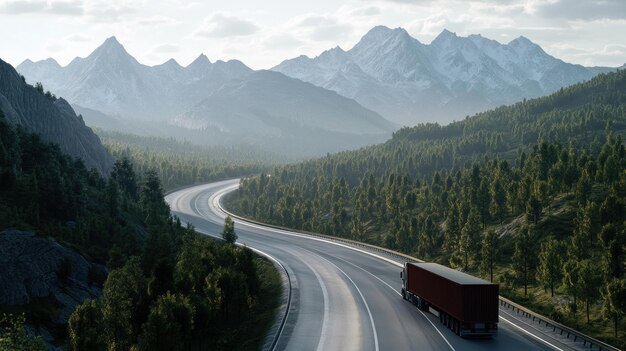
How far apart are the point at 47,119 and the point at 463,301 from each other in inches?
4746

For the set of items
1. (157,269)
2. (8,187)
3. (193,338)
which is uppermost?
(8,187)

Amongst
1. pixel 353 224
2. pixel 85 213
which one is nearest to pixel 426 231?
pixel 353 224

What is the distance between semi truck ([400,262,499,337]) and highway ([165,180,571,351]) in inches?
37.4

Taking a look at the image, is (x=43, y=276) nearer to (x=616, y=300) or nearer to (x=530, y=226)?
(x=616, y=300)

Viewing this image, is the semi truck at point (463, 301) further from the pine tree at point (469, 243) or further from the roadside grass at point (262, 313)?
the pine tree at point (469, 243)

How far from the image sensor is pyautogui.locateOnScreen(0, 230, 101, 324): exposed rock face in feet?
180

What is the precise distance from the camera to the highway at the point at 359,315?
4588 centimetres

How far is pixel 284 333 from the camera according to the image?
4984 centimetres

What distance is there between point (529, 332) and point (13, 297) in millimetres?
43733

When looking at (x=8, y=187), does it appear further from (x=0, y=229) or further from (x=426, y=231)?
(x=426, y=231)

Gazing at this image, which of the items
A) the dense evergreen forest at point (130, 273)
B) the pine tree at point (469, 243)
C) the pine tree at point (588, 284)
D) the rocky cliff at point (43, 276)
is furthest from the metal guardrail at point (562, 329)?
the rocky cliff at point (43, 276)

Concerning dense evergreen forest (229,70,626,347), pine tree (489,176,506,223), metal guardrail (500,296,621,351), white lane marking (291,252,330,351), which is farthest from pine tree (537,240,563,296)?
pine tree (489,176,506,223)

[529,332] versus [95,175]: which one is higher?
[95,175]

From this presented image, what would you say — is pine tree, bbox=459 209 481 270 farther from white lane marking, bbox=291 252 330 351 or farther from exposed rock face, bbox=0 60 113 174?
exposed rock face, bbox=0 60 113 174
